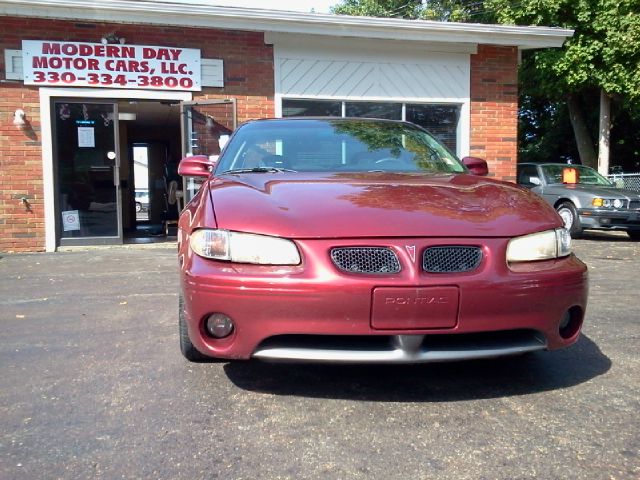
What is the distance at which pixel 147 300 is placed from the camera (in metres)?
5.33

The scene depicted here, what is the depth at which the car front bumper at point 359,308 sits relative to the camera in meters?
2.46

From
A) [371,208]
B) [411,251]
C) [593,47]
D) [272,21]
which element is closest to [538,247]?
[411,251]

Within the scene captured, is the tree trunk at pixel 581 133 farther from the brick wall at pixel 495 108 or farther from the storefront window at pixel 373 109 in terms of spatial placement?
the storefront window at pixel 373 109

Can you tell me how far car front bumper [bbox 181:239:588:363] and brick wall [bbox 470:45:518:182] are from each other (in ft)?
28.8

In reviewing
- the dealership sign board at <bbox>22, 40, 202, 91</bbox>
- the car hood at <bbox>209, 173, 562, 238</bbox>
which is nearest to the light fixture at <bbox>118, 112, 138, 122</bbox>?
the dealership sign board at <bbox>22, 40, 202, 91</bbox>

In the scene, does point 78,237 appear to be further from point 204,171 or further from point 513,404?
point 513,404

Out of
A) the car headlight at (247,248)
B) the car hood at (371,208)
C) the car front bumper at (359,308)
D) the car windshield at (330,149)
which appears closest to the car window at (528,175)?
the car windshield at (330,149)

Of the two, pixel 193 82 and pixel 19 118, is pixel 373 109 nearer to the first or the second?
pixel 193 82

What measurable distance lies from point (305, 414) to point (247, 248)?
0.78m

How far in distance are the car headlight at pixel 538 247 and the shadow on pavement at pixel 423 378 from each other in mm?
681

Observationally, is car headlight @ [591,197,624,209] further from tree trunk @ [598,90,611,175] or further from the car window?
tree trunk @ [598,90,611,175]

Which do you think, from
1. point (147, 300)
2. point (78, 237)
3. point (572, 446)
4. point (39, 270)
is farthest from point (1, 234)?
point (572, 446)

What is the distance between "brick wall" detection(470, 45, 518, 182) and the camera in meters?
11.0

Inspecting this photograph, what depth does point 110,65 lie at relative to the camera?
30.7ft
